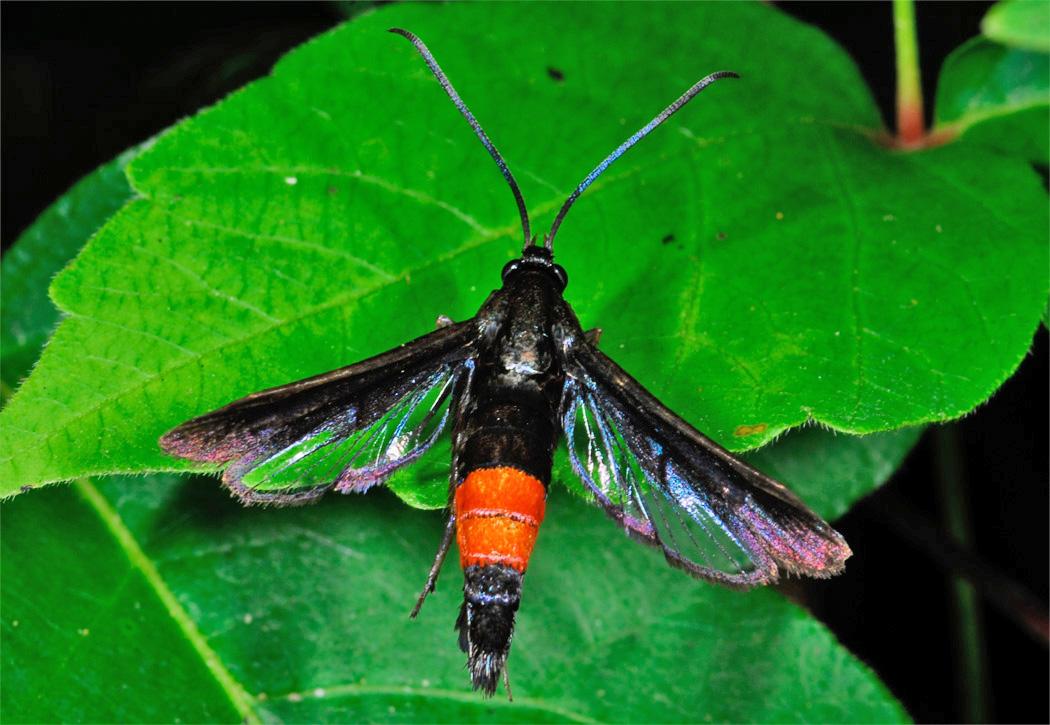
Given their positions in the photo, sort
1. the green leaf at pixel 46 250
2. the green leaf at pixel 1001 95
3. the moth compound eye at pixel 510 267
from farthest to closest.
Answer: the green leaf at pixel 46 250, the green leaf at pixel 1001 95, the moth compound eye at pixel 510 267

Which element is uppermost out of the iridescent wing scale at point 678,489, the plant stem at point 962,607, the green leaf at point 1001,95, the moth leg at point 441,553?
the green leaf at point 1001,95

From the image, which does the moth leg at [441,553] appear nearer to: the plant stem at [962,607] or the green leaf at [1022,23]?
the green leaf at [1022,23]

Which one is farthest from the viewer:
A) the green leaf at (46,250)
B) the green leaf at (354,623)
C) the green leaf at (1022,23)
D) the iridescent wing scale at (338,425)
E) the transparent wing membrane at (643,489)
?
the green leaf at (46,250)

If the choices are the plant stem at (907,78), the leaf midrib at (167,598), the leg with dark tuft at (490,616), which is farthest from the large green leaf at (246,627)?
the plant stem at (907,78)

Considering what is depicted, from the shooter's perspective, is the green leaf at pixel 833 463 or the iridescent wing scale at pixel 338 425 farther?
the green leaf at pixel 833 463

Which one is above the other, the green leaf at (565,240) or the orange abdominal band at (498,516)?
the green leaf at (565,240)

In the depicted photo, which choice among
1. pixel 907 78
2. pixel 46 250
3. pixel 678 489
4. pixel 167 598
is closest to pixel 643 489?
pixel 678 489

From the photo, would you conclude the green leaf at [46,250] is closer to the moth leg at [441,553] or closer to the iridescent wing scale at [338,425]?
the iridescent wing scale at [338,425]
